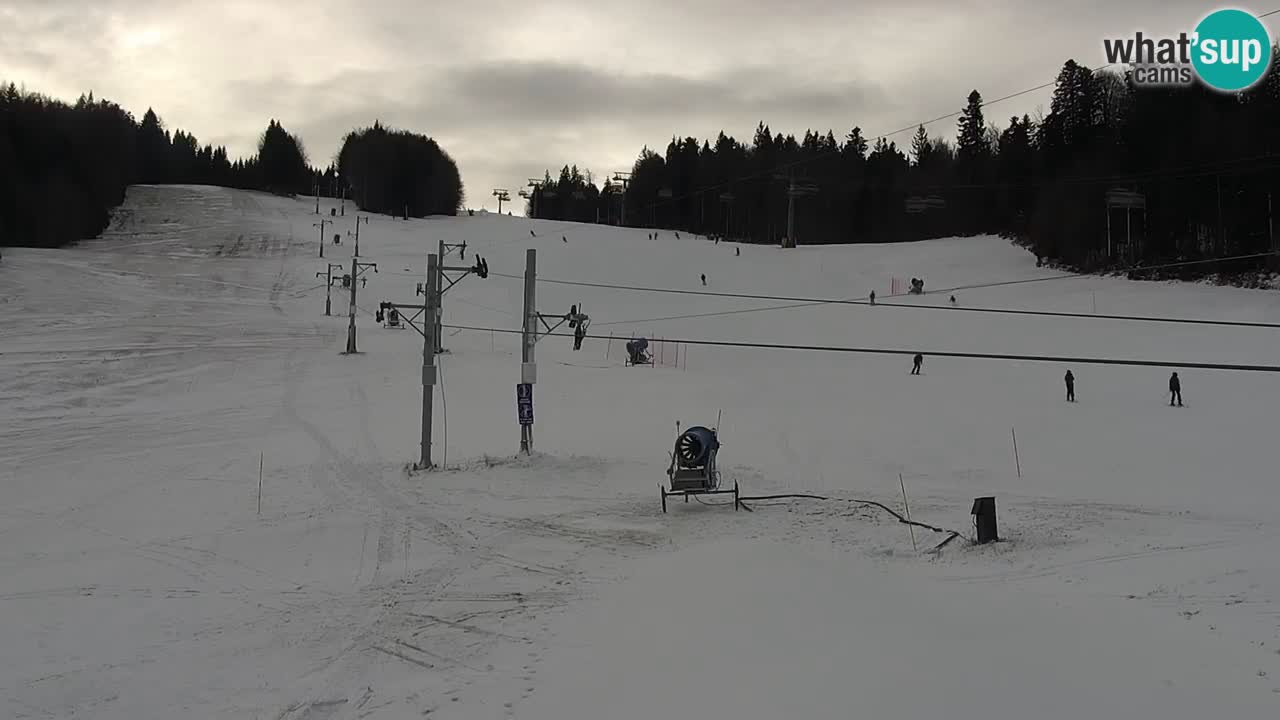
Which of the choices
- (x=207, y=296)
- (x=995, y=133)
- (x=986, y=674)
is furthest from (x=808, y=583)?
(x=995, y=133)

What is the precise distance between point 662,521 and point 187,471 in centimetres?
1235

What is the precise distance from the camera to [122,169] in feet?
408

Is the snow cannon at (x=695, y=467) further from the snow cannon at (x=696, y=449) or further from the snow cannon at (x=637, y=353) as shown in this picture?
the snow cannon at (x=637, y=353)

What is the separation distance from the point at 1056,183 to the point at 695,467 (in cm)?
5927

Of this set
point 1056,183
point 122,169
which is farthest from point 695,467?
point 122,169

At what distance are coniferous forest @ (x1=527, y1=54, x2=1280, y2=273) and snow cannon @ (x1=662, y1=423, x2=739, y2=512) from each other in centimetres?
1457

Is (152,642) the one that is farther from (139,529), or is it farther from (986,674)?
(986,674)

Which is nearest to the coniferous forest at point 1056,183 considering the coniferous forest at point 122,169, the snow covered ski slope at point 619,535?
the snow covered ski slope at point 619,535

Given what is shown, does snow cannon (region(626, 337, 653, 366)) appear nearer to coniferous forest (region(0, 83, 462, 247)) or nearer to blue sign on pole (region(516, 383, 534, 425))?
blue sign on pole (region(516, 383, 534, 425))

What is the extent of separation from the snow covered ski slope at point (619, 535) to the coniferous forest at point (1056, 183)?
11.9 metres

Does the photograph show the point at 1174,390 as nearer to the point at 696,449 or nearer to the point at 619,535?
the point at 696,449

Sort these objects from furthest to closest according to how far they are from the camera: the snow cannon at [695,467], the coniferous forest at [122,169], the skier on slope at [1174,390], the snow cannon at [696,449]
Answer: the coniferous forest at [122,169] → the skier on slope at [1174,390] → the snow cannon at [696,449] → the snow cannon at [695,467]

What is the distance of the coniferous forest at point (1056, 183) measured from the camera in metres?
58.0

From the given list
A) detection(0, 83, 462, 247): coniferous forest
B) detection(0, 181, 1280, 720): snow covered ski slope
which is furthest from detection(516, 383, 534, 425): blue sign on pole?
detection(0, 83, 462, 247): coniferous forest
